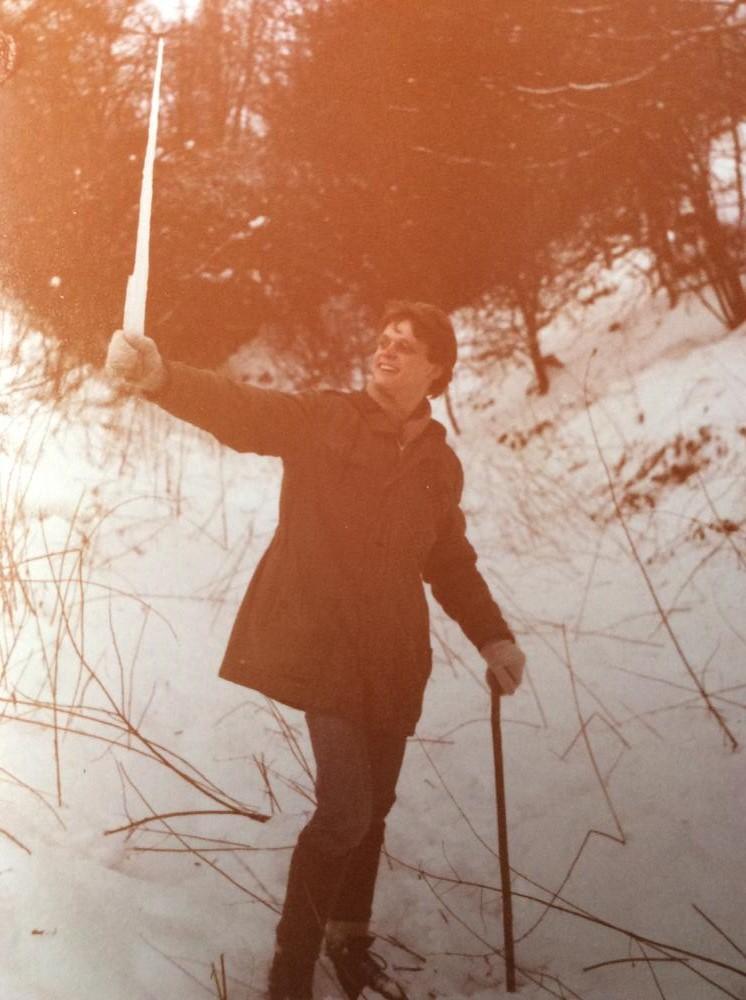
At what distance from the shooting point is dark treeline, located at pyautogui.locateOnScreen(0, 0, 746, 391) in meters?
2.02

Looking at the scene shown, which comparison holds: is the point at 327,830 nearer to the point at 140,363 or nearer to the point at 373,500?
the point at 373,500

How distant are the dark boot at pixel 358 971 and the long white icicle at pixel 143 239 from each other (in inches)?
44.5

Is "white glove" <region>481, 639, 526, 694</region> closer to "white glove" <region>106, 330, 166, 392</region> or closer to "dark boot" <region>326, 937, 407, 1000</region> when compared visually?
"dark boot" <region>326, 937, 407, 1000</region>

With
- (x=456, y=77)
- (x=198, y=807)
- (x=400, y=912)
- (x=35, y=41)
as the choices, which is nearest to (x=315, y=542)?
(x=198, y=807)

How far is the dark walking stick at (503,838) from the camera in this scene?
5.45ft

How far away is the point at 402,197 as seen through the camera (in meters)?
2.07

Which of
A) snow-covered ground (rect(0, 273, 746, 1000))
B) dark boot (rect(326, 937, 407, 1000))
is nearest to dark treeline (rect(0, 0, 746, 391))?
snow-covered ground (rect(0, 273, 746, 1000))

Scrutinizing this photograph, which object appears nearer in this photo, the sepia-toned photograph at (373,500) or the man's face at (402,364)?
the sepia-toned photograph at (373,500)

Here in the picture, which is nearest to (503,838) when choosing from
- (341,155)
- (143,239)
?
(143,239)

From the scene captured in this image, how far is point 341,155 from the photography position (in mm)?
2078

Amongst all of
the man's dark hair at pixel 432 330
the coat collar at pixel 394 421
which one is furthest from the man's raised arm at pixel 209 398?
the man's dark hair at pixel 432 330

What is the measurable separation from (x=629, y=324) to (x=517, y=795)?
1022 mm

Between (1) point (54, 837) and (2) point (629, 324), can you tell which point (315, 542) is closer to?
(1) point (54, 837)

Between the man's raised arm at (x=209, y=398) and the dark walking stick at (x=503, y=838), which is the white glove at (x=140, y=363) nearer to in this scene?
the man's raised arm at (x=209, y=398)
